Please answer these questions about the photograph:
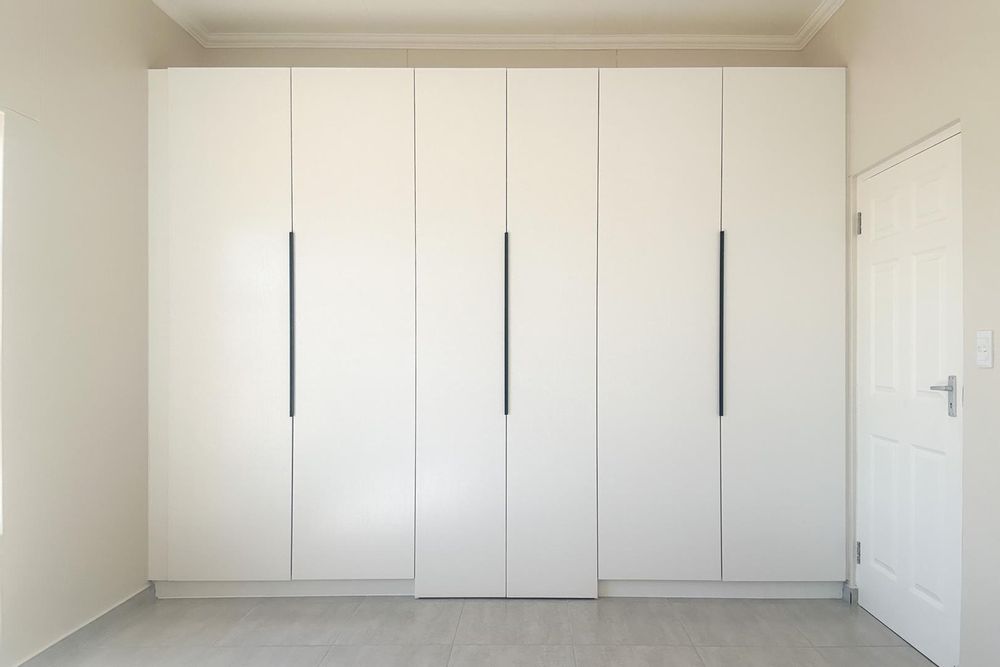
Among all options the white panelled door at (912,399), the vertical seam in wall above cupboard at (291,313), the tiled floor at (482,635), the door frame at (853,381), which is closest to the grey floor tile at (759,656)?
the tiled floor at (482,635)

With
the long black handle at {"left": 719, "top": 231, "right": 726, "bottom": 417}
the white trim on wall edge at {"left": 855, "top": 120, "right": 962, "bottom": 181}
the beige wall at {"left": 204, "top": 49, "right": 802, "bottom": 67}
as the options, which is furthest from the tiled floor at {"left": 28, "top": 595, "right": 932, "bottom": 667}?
the beige wall at {"left": 204, "top": 49, "right": 802, "bottom": 67}

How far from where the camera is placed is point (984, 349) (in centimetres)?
225

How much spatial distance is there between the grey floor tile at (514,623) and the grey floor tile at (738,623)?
0.56 metres

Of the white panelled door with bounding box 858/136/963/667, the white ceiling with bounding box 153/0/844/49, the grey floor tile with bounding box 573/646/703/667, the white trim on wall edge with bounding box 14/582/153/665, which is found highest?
the white ceiling with bounding box 153/0/844/49

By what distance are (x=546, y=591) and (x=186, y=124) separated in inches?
113

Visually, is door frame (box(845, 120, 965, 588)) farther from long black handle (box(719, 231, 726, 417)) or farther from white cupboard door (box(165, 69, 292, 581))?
white cupboard door (box(165, 69, 292, 581))

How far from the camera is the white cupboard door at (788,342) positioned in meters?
3.20

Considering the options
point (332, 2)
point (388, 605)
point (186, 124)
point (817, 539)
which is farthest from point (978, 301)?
point (186, 124)

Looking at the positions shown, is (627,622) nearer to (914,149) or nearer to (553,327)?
(553,327)

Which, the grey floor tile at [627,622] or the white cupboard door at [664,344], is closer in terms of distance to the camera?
the grey floor tile at [627,622]

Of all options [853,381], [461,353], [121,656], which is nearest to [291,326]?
[461,353]

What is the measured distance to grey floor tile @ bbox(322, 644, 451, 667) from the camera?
8.50 feet

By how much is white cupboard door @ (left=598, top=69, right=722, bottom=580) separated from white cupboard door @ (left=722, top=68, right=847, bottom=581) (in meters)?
0.11

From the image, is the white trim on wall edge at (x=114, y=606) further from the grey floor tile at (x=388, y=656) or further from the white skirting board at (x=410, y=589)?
the grey floor tile at (x=388, y=656)
